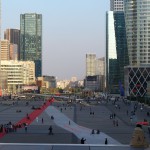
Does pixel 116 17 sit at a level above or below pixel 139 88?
above

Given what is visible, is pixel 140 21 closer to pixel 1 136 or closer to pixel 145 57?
pixel 145 57

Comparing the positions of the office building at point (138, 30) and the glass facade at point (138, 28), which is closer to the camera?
the office building at point (138, 30)

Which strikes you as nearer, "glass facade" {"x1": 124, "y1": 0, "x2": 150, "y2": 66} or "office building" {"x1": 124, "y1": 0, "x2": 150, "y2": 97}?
"office building" {"x1": 124, "y1": 0, "x2": 150, "y2": 97}

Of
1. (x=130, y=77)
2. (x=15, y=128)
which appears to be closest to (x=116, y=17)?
(x=130, y=77)

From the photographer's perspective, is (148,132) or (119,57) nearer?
(148,132)

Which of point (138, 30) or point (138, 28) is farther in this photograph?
point (138, 30)

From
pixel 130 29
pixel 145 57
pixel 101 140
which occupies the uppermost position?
pixel 130 29

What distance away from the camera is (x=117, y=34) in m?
195

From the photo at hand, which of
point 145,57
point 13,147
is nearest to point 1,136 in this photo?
point 13,147

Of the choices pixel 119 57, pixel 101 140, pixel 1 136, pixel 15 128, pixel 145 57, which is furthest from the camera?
Result: pixel 119 57

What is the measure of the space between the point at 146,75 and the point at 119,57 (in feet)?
158

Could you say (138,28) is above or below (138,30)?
above

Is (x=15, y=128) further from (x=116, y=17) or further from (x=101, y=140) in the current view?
(x=116, y=17)

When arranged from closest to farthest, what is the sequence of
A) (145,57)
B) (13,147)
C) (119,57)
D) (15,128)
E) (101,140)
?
(13,147) < (101,140) < (15,128) < (145,57) < (119,57)
